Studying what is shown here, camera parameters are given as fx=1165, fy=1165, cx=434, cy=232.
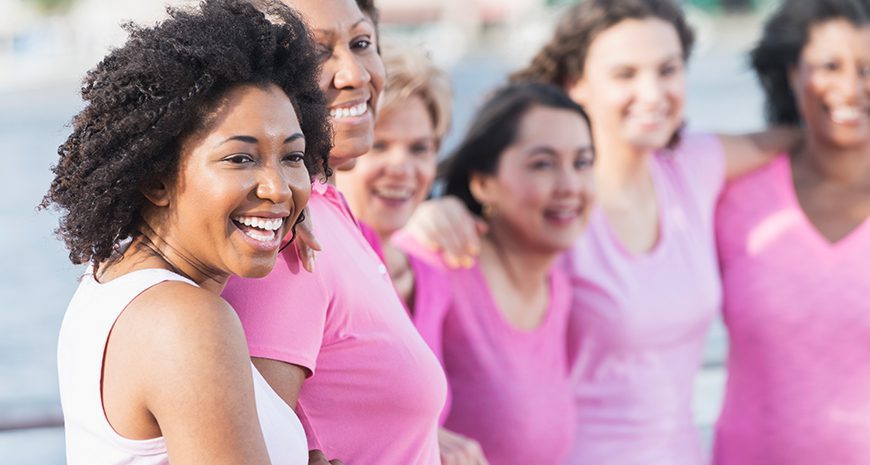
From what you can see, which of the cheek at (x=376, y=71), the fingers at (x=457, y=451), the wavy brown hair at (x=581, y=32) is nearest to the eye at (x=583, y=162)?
the wavy brown hair at (x=581, y=32)

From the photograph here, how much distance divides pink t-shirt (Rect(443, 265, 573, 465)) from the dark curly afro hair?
4.32ft

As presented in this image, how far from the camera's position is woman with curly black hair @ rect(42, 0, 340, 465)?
4.49 feet

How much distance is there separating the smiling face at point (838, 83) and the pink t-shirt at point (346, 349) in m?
1.79

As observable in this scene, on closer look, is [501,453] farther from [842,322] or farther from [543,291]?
[842,322]

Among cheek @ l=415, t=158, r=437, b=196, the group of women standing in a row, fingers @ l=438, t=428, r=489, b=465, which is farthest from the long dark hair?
fingers @ l=438, t=428, r=489, b=465

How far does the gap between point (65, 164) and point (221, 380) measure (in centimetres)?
38

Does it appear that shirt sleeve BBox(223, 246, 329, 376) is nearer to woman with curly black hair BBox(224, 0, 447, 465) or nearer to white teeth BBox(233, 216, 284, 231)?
woman with curly black hair BBox(224, 0, 447, 465)

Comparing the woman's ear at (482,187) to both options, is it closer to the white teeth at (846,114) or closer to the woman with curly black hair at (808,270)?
the woman with curly black hair at (808,270)

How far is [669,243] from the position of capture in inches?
123

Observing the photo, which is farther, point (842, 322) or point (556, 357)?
point (842, 322)

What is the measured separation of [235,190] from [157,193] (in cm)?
11

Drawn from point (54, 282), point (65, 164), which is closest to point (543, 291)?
point (65, 164)

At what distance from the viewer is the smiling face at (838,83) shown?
3.11m

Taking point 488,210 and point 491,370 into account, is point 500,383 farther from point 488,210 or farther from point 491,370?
point 488,210
